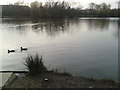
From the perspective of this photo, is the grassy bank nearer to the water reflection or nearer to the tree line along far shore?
the water reflection

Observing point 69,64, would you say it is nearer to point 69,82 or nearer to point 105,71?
point 105,71

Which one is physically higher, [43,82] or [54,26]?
[54,26]

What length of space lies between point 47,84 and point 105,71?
4.23m

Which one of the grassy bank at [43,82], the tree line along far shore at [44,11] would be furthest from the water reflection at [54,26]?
the tree line along far shore at [44,11]

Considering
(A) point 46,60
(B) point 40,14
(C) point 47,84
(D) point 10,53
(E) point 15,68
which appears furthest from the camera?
(B) point 40,14

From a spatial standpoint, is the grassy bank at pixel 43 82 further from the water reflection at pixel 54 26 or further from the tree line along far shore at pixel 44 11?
the tree line along far shore at pixel 44 11

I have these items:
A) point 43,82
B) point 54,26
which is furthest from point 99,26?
point 43,82

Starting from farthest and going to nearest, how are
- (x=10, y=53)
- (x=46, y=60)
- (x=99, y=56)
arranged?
1. (x=10, y=53)
2. (x=99, y=56)
3. (x=46, y=60)

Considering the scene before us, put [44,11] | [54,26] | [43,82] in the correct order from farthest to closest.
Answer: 1. [44,11]
2. [54,26]
3. [43,82]

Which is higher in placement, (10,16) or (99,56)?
(10,16)

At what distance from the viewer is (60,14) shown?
228 feet

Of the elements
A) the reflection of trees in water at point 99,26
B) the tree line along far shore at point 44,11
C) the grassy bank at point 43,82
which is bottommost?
the grassy bank at point 43,82

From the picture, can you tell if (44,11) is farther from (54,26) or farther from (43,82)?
(43,82)

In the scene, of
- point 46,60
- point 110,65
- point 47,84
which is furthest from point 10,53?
point 47,84
